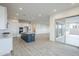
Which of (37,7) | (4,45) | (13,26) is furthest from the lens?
(13,26)

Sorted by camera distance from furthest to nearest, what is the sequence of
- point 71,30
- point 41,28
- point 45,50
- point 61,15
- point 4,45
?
1. point 41,28
2. point 61,15
3. point 71,30
4. point 45,50
5. point 4,45

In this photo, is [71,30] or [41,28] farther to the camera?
[41,28]

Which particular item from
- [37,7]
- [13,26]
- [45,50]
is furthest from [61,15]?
[13,26]

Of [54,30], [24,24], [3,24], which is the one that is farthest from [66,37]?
[24,24]

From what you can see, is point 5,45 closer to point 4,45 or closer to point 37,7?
point 4,45

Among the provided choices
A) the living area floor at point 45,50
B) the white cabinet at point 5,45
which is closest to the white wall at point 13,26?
the living area floor at point 45,50

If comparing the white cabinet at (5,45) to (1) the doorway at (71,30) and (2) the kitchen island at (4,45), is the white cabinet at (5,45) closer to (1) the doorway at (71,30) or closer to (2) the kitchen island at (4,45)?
(2) the kitchen island at (4,45)

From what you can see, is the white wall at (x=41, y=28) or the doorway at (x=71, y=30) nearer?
the doorway at (x=71, y=30)

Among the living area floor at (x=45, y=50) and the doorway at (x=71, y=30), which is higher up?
the doorway at (x=71, y=30)

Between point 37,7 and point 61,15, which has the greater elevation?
point 37,7

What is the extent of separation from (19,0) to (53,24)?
22.4 ft

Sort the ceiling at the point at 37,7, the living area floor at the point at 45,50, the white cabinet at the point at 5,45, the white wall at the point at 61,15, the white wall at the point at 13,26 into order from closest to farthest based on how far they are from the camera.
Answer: the white cabinet at the point at 5,45 → the living area floor at the point at 45,50 → the ceiling at the point at 37,7 → the white wall at the point at 61,15 → the white wall at the point at 13,26

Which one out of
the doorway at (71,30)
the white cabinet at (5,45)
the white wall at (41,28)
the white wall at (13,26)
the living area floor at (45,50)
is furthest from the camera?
the white wall at (41,28)

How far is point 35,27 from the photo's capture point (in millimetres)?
17953
